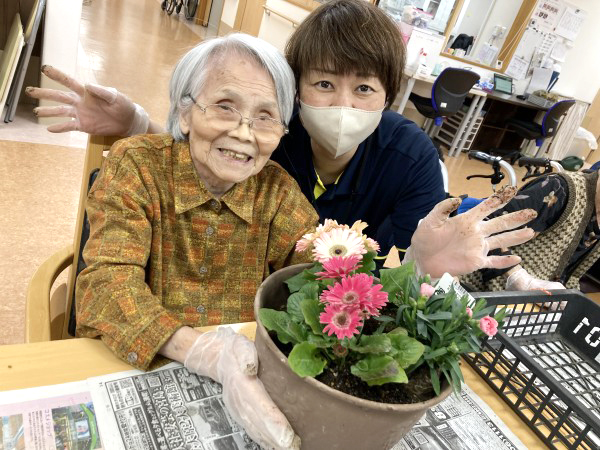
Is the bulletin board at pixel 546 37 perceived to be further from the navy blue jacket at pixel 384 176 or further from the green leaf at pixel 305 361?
the green leaf at pixel 305 361

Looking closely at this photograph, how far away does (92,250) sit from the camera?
0.84 meters

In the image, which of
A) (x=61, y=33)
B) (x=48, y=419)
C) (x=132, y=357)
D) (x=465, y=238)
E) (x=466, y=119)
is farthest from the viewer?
(x=466, y=119)

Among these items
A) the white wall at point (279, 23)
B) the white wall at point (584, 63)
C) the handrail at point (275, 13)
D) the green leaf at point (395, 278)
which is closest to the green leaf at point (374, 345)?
the green leaf at point (395, 278)

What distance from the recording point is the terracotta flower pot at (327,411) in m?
0.52

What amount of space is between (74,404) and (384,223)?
1.03 m

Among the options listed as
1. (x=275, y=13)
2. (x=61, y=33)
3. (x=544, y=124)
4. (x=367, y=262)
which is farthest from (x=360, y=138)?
(x=275, y=13)

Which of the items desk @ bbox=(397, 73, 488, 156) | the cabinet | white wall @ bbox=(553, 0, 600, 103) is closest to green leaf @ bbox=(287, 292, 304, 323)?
desk @ bbox=(397, 73, 488, 156)

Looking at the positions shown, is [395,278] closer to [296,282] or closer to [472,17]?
[296,282]

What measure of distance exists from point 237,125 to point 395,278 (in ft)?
1.65

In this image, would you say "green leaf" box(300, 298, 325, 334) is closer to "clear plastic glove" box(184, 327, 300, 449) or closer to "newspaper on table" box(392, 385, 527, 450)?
"clear plastic glove" box(184, 327, 300, 449)

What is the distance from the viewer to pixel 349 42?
1.08 m

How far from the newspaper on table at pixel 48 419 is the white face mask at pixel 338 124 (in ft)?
2.67

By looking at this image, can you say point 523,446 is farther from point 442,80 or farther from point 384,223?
point 442,80

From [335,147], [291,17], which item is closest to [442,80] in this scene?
[291,17]
